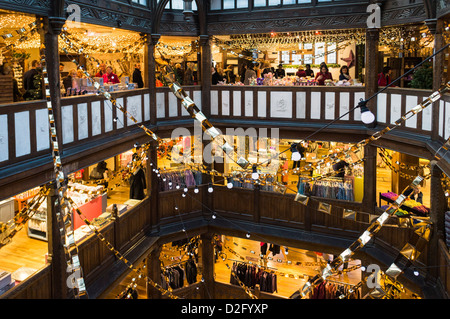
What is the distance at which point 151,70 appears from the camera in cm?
1196

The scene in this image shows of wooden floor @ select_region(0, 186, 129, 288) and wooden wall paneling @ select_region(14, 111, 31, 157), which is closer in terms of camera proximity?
wooden wall paneling @ select_region(14, 111, 31, 157)

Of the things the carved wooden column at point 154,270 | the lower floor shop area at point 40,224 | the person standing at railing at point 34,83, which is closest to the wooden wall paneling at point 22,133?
the person standing at railing at point 34,83

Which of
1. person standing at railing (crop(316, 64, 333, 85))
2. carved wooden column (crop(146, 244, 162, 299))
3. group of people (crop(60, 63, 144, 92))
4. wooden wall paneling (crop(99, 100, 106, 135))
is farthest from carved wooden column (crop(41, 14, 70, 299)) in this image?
person standing at railing (crop(316, 64, 333, 85))

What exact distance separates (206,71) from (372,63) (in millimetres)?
4503

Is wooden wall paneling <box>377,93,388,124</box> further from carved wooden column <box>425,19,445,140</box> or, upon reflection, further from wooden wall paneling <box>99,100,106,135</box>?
wooden wall paneling <box>99,100,106,135</box>

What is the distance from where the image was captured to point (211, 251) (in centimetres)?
1372

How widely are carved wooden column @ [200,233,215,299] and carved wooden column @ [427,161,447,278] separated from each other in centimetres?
633

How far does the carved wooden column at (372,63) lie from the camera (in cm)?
1101

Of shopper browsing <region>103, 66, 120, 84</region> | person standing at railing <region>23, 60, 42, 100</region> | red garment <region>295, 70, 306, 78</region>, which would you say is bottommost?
person standing at railing <region>23, 60, 42, 100</region>

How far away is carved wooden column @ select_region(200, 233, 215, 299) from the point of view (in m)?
13.6

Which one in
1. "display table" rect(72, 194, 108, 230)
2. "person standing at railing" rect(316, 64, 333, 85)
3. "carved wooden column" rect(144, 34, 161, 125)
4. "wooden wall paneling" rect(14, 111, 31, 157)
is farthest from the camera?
"person standing at railing" rect(316, 64, 333, 85)

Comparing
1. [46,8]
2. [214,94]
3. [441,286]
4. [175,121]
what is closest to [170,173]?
[175,121]
